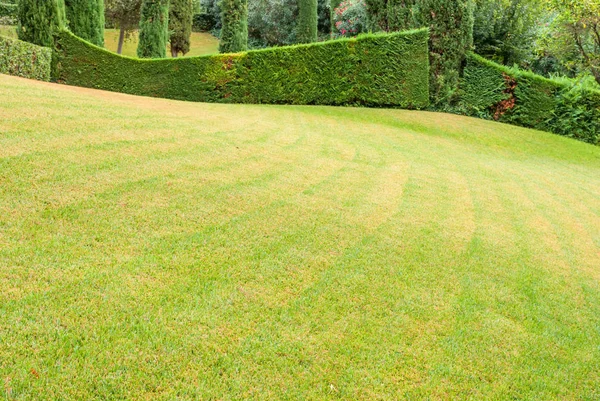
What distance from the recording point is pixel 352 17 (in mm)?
26938

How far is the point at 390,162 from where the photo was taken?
9.53 m

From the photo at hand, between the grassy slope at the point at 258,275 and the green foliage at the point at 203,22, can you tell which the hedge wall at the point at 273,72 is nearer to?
the grassy slope at the point at 258,275

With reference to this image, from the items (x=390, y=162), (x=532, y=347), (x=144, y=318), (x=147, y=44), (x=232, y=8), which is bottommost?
(x=532, y=347)

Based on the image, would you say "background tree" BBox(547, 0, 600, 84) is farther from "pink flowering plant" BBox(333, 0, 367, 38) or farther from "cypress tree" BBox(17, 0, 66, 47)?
"cypress tree" BBox(17, 0, 66, 47)

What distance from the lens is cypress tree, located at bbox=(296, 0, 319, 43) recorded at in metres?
35.1

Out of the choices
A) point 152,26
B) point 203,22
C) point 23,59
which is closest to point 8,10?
point 152,26

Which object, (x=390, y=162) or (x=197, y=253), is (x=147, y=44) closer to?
(x=390, y=162)

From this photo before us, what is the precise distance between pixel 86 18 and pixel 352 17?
15.3 meters

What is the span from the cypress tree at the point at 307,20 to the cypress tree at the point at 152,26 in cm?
1362

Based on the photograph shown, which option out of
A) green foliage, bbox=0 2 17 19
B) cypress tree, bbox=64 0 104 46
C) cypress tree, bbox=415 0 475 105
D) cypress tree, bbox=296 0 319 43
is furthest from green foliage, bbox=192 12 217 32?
cypress tree, bbox=415 0 475 105

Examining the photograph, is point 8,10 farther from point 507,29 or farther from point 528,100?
point 528,100

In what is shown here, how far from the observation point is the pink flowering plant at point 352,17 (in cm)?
2639

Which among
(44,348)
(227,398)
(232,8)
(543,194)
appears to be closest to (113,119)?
(44,348)

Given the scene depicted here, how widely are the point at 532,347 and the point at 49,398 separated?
11.2 feet
